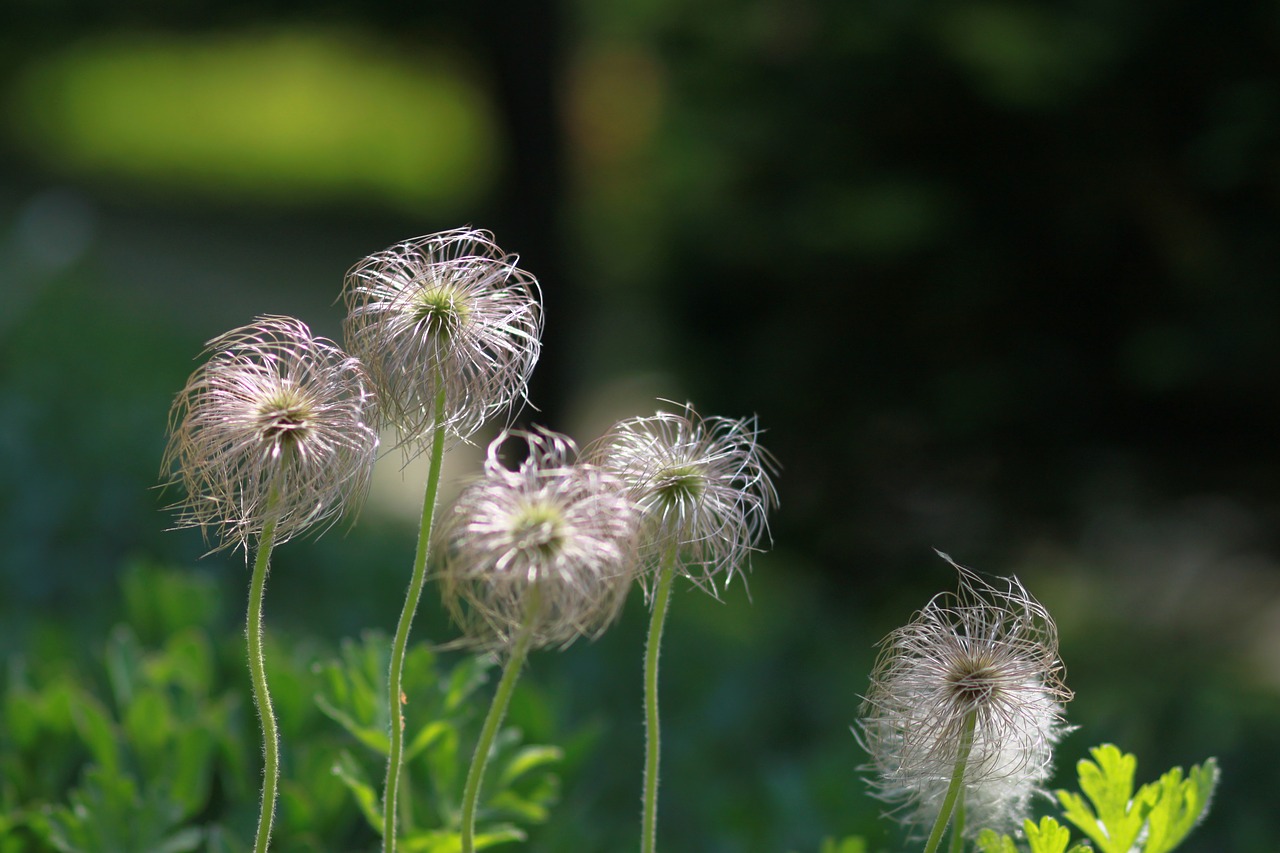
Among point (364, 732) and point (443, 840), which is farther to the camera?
point (364, 732)

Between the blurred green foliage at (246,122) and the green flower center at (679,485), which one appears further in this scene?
the blurred green foliage at (246,122)

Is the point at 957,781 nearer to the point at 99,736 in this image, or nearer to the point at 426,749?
the point at 426,749

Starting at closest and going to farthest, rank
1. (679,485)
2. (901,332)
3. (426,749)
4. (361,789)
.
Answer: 1. (679,485)
2. (361,789)
3. (426,749)
4. (901,332)

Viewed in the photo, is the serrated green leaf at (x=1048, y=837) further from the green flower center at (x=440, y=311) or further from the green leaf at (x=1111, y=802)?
the green flower center at (x=440, y=311)

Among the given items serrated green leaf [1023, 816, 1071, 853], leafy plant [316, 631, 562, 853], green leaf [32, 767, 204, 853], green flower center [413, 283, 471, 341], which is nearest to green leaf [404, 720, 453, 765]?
leafy plant [316, 631, 562, 853]

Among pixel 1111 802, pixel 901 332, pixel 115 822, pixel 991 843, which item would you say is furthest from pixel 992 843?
pixel 901 332

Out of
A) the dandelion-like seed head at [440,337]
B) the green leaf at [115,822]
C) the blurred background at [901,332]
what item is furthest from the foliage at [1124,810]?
the blurred background at [901,332]

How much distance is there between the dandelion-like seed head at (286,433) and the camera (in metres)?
1.16

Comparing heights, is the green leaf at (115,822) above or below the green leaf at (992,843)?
below

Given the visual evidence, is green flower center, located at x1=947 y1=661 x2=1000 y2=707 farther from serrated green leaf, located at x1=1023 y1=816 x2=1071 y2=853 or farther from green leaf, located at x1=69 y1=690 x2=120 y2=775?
green leaf, located at x1=69 y1=690 x2=120 y2=775

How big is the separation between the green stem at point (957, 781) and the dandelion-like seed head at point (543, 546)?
12.9 inches

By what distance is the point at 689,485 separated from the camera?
1.23 meters

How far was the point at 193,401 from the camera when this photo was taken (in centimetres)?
132

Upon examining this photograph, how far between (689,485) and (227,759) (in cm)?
102
